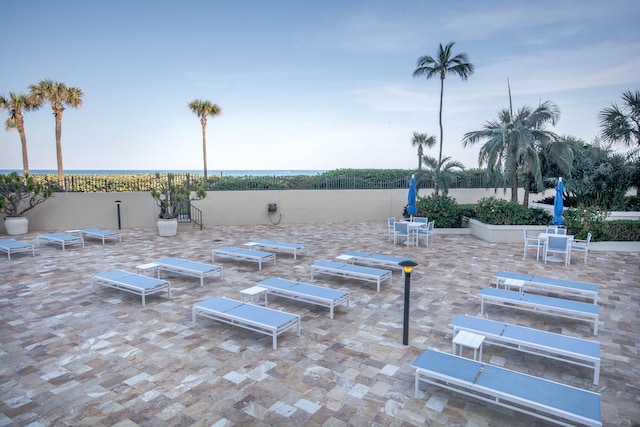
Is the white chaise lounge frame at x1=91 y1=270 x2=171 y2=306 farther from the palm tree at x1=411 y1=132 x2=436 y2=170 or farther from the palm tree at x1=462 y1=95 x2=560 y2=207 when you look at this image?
the palm tree at x1=411 y1=132 x2=436 y2=170

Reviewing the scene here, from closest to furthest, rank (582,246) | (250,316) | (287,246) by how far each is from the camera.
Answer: (250,316), (582,246), (287,246)

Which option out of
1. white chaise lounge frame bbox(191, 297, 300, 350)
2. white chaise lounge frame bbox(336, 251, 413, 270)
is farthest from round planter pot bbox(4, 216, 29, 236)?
white chaise lounge frame bbox(336, 251, 413, 270)

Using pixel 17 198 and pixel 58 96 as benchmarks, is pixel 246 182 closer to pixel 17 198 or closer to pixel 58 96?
pixel 17 198

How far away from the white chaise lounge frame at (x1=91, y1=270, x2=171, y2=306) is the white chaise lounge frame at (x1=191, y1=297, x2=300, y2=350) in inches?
52.3

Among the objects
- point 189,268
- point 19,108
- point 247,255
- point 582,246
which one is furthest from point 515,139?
point 19,108

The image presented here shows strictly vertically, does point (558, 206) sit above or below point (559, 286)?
above

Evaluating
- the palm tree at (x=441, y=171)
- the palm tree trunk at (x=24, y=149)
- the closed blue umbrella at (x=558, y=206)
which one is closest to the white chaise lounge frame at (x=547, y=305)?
the closed blue umbrella at (x=558, y=206)

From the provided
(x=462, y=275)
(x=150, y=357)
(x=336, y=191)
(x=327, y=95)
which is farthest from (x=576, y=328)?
(x=327, y=95)

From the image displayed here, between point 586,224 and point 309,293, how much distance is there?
1056cm

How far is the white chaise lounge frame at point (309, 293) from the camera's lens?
6430 millimetres

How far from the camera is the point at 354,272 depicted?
806 centimetres

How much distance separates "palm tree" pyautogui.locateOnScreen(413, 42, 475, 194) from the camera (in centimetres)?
1756

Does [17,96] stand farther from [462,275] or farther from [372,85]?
[462,275]

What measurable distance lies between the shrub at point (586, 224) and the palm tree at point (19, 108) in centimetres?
2811
